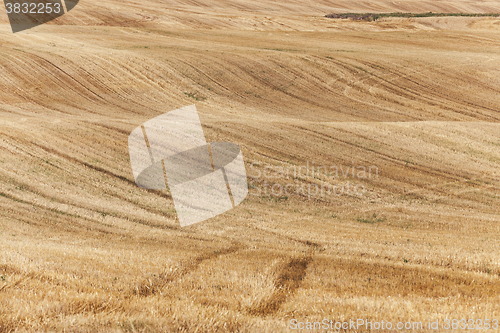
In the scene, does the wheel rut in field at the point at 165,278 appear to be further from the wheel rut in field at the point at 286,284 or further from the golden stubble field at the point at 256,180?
the wheel rut in field at the point at 286,284

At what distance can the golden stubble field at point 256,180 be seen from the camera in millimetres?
6809

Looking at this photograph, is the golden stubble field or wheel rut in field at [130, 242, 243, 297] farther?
wheel rut in field at [130, 242, 243, 297]

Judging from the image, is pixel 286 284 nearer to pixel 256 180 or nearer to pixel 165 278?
pixel 165 278

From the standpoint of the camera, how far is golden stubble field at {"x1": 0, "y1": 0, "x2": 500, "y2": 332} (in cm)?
681

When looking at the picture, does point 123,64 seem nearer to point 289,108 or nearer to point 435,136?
point 289,108

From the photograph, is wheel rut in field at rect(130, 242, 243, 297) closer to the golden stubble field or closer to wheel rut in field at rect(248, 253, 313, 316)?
the golden stubble field

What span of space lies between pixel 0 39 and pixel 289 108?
27060mm

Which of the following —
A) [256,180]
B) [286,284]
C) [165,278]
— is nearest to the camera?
[165,278]

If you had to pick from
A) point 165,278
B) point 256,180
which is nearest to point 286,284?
point 165,278

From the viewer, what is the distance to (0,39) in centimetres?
3953

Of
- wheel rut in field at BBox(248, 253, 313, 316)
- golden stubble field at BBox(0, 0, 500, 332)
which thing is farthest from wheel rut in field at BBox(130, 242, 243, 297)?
wheel rut in field at BBox(248, 253, 313, 316)

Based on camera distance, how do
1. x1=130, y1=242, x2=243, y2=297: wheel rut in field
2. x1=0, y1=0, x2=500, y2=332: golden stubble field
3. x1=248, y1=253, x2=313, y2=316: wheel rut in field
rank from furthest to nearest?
1. x1=130, y1=242, x2=243, y2=297: wheel rut in field
2. x1=0, y1=0, x2=500, y2=332: golden stubble field
3. x1=248, y1=253, x2=313, y2=316: wheel rut in field

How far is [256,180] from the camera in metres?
19.8

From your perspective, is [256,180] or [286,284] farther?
[256,180]
